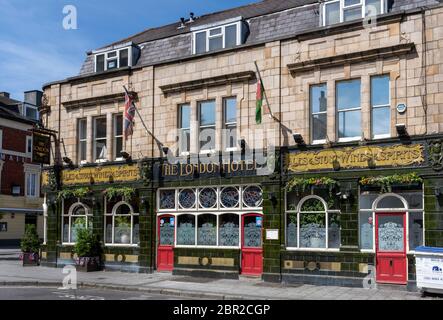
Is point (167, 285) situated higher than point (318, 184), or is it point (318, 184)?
point (318, 184)

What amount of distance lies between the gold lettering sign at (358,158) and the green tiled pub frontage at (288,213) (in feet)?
0.11

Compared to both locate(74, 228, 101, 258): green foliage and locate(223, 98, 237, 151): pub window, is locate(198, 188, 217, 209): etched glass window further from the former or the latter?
locate(74, 228, 101, 258): green foliage

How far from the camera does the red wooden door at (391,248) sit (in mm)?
17328

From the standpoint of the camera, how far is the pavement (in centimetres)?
1619

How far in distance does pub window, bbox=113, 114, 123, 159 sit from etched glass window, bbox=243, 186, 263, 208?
6.56 metres

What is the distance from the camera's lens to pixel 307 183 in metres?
18.8

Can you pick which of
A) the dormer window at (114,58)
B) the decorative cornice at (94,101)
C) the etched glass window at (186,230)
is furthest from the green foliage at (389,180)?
the dormer window at (114,58)

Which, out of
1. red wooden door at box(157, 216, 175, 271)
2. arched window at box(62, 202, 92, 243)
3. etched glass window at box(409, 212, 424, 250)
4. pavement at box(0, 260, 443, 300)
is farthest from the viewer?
arched window at box(62, 202, 92, 243)

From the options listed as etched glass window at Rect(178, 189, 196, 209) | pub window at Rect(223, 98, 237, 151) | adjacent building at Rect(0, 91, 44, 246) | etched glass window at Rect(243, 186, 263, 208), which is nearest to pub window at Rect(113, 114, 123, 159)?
etched glass window at Rect(178, 189, 196, 209)

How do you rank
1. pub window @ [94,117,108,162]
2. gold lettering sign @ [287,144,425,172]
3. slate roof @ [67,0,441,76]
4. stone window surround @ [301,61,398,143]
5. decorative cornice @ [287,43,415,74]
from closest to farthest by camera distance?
1. gold lettering sign @ [287,144,425,172]
2. decorative cornice @ [287,43,415,74]
3. stone window surround @ [301,61,398,143]
4. slate roof @ [67,0,441,76]
5. pub window @ [94,117,108,162]
